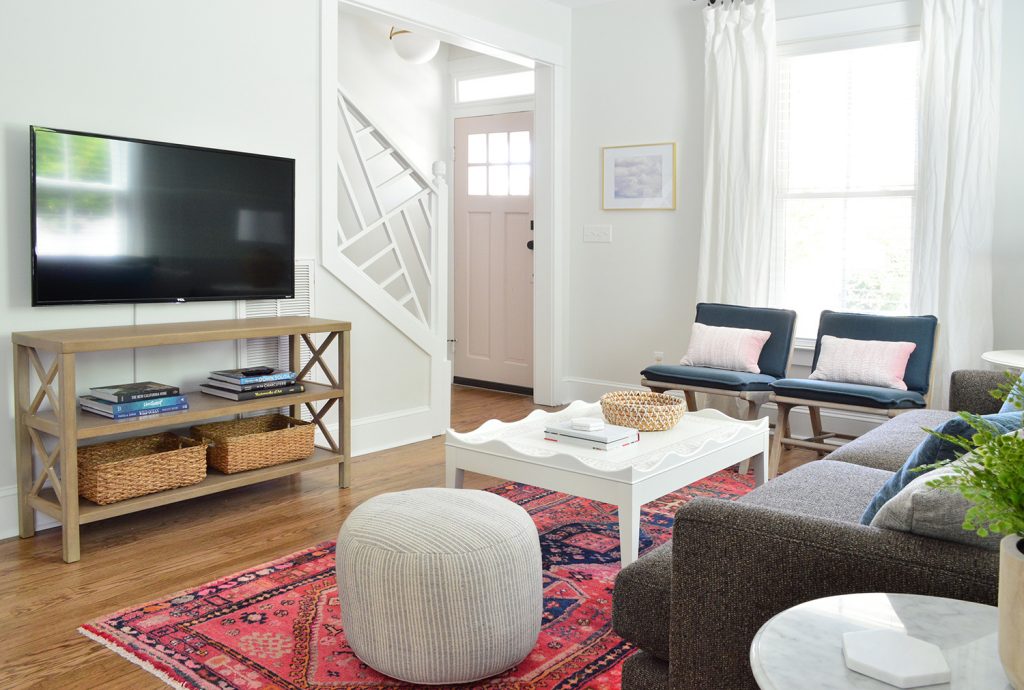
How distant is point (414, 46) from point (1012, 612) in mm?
5337

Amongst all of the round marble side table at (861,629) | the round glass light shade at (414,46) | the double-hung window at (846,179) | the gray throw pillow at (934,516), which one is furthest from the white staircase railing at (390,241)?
the round marble side table at (861,629)

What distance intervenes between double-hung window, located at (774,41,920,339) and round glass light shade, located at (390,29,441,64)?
2.19 meters

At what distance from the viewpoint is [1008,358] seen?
3.77m

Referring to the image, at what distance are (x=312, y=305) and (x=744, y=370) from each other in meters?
2.20

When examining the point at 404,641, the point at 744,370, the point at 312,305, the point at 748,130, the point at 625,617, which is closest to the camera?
the point at 625,617

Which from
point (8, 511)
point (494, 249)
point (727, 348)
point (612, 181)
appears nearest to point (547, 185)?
point (612, 181)

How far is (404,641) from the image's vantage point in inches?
83.7

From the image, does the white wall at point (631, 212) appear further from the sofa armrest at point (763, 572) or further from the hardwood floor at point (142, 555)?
the sofa armrest at point (763, 572)

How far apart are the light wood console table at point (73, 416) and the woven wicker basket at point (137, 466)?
39 millimetres

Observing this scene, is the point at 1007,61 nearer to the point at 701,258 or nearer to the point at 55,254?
the point at 701,258

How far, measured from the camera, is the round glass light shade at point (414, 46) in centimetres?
571

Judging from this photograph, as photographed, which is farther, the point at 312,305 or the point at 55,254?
the point at 312,305

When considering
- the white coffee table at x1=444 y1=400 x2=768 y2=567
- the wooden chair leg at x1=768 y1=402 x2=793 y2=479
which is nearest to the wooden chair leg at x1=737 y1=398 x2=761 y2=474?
the wooden chair leg at x1=768 y1=402 x2=793 y2=479

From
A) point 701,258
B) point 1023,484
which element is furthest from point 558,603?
point 701,258
